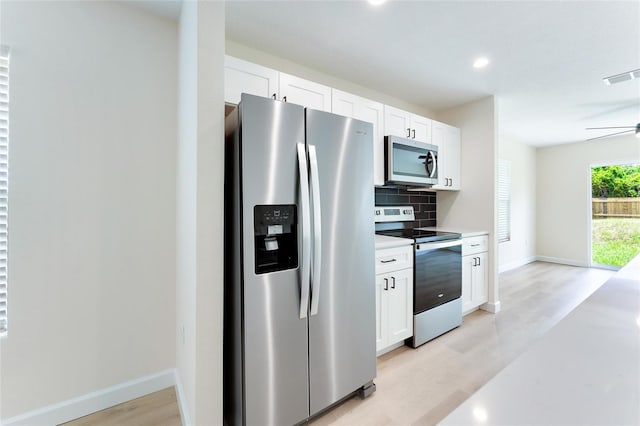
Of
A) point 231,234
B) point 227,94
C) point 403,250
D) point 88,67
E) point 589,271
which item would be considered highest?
point 88,67

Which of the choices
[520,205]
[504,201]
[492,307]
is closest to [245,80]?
[492,307]

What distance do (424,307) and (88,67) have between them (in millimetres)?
3157

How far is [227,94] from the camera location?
1881mm

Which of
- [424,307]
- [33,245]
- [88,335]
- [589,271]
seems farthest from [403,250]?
[589,271]

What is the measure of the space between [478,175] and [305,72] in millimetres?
2402

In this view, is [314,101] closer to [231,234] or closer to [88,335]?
[231,234]

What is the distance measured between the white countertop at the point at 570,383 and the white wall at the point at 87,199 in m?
2.12

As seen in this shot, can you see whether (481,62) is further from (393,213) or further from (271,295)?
(271,295)

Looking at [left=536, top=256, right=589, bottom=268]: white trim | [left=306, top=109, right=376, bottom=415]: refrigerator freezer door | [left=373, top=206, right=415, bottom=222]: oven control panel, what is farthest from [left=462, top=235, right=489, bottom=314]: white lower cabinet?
[left=536, top=256, right=589, bottom=268]: white trim

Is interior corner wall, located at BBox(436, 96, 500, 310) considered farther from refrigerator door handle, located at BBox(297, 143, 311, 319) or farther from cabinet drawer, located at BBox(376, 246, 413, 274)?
refrigerator door handle, located at BBox(297, 143, 311, 319)

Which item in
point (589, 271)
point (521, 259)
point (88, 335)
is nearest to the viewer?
point (88, 335)

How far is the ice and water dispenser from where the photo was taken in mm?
1493

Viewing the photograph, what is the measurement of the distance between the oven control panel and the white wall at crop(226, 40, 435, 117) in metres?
1.28

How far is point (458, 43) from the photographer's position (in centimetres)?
227
